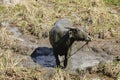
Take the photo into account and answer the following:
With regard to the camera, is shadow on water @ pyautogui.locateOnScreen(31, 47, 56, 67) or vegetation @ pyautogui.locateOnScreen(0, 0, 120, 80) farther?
vegetation @ pyautogui.locateOnScreen(0, 0, 120, 80)

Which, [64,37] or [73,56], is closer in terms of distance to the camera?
[64,37]

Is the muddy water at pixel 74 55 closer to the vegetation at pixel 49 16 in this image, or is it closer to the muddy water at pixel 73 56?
the muddy water at pixel 73 56

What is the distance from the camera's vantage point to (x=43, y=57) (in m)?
9.48

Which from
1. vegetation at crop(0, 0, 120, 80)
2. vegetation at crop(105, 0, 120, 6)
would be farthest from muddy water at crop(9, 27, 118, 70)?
vegetation at crop(105, 0, 120, 6)

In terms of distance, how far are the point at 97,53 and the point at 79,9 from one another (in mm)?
3428

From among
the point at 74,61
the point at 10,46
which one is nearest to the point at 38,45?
the point at 10,46

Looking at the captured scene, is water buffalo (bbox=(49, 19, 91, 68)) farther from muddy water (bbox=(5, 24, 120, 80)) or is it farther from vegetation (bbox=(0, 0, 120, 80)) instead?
vegetation (bbox=(0, 0, 120, 80))

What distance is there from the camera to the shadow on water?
9.03 meters

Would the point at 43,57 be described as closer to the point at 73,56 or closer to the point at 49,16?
the point at 73,56

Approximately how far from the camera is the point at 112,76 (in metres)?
8.67

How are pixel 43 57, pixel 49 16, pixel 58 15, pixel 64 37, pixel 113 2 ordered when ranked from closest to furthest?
1. pixel 64 37
2. pixel 43 57
3. pixel 49 16
4. pixel 58 15
5. pixel 113 2

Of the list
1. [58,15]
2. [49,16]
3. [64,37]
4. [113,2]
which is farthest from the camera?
[113,2]

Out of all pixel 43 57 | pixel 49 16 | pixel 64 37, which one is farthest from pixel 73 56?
pixel 49 16

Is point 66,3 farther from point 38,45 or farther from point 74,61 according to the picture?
point 74,61
